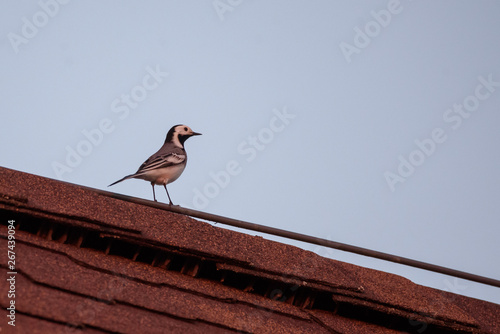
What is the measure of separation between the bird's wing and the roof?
127 inches

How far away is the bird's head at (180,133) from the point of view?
8398 mm

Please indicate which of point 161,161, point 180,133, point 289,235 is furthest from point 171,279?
point 180,133

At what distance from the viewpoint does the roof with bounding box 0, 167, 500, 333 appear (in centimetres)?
284

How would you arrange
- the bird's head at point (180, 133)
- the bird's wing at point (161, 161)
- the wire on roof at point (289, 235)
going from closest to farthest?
1. the wire on roof at point (289, 235)
2. the bird's wing at point (161, 161)
3. the bird's head at point (180, 133)

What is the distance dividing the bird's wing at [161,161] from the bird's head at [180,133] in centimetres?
72

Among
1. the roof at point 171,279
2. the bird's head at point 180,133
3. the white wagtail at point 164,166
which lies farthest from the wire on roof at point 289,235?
the bird's head at point 180,133

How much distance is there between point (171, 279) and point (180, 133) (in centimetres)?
526

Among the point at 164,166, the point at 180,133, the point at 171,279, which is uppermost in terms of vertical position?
the point at 180,133

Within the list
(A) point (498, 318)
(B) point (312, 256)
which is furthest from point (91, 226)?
(A) point (498, 318)

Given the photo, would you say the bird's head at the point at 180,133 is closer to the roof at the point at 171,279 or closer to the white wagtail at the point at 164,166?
the white wagtail at the point at 164,166

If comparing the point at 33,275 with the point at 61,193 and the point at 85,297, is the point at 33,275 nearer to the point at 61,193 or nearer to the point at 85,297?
the point at 85,297

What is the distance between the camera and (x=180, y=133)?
848 centimetres

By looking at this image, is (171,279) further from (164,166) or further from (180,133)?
(180,133)

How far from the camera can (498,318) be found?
4406 mm
